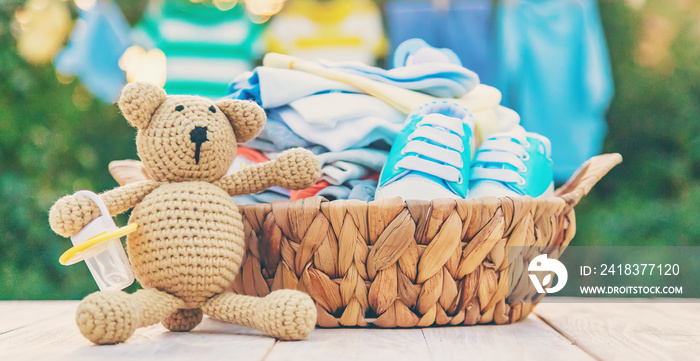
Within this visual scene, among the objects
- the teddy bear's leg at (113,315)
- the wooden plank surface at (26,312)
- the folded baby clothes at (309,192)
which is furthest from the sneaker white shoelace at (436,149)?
the wooden plank surface at (26,312)

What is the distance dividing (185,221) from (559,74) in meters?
1.45

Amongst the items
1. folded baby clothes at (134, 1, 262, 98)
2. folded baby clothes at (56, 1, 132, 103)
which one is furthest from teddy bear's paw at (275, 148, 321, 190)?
folded baby clothes at (56, 1, 132, 103)

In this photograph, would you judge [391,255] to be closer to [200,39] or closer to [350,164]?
[350,164]

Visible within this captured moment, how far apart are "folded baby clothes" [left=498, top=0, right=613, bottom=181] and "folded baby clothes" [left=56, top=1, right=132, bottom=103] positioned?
113 centimetres

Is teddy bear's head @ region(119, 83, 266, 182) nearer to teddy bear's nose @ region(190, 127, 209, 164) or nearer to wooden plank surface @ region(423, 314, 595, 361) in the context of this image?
teddy bear's nose @ region(190, 127, 209, 164)

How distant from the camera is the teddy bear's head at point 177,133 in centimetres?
56

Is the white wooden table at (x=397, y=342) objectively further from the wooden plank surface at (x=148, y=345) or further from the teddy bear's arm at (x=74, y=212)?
the teddy bear's arm at (x=74, y=212)

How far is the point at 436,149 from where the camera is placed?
670 mm

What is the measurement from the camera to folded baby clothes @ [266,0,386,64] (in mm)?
1723

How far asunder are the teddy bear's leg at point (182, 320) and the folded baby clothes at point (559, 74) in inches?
51.7

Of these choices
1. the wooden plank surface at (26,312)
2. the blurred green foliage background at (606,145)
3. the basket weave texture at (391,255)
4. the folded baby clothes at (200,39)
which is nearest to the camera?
the basket weave texture at (391,255)

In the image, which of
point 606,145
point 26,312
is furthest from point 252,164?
point 606,145

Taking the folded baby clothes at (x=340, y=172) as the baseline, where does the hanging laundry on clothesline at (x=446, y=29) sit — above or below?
above

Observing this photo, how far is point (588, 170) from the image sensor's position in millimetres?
752
